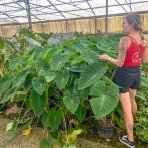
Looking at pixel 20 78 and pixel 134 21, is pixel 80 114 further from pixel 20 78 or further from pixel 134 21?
pixel 134 21

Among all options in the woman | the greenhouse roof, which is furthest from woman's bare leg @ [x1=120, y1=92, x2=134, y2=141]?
the greenhouse roof

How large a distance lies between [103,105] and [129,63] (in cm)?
50

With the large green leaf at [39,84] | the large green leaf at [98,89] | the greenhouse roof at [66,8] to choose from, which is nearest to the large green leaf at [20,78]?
the large green leaf at [39,84]

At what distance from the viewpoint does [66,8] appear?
13.1 meters

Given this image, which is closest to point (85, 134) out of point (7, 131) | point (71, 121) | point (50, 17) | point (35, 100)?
point (71, 121)

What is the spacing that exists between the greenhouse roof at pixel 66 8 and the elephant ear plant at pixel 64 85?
8.92 meters

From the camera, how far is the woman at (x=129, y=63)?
7.55 feet

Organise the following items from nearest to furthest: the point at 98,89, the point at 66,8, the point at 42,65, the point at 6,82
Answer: the point at 98,89
the point at 42,65
the point at 6,82
the point at 66,8

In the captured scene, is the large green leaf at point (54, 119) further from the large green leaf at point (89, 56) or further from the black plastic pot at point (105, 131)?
the large green leaf at point (89, 56)

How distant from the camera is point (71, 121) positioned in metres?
2.75

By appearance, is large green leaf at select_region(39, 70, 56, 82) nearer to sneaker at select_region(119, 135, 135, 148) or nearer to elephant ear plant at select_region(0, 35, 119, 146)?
elephant ear plant at select_region(0, 35, 119, 146)

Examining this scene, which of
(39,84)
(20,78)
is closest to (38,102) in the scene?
(39,84)

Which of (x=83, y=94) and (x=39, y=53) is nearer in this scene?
(x=83, y=94)

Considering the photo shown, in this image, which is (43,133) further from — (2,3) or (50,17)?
(50,17)
